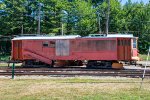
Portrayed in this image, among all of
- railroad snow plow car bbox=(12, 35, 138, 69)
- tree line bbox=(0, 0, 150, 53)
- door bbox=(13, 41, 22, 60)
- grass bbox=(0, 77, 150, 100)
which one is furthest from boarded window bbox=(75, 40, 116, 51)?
tree line bbox=(0, 0, 150, 53)

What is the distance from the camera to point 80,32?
6656 cm

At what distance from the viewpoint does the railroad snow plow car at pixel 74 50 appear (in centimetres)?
3209

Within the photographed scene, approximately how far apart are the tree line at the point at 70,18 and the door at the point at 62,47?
93.7 feet

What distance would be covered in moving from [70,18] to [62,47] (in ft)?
115

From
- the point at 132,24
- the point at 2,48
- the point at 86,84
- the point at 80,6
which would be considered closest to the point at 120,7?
the point at 132,24

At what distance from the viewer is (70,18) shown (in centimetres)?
6869

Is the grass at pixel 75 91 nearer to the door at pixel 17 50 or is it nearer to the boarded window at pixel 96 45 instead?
the boarded window at pixel 96 45

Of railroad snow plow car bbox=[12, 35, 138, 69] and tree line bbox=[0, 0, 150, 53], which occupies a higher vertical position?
tree line bbox=[0, 0, 150, 53]

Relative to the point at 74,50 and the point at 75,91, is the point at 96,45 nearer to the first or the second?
the point at 74,50

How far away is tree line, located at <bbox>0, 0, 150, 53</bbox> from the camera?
214ft

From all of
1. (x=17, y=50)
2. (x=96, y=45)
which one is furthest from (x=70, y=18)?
(x=96, y=45)

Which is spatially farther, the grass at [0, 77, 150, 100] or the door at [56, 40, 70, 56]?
the door at [56, 40, 70, 56]

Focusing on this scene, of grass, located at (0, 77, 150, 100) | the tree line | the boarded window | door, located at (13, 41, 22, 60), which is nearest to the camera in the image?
grass, located at (0, 77, 150, 100)

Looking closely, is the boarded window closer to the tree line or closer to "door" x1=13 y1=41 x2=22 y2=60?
"door" x1=13 y1=41 x2=22 y2=60
